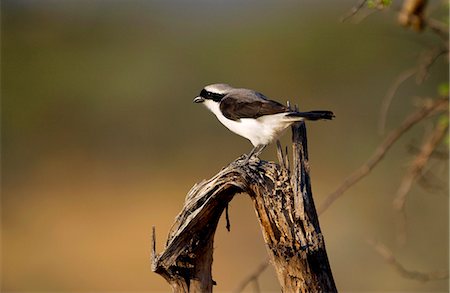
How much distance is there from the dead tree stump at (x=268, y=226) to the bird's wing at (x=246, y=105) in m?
0.67

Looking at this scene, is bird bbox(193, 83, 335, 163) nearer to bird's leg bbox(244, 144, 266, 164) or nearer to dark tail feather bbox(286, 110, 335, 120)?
bird's leg bbox(244, 144, 266, 164)

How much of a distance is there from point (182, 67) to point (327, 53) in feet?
8.87

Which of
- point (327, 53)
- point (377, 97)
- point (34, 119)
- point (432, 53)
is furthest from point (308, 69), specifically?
point (432, 53)

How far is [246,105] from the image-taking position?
416cm

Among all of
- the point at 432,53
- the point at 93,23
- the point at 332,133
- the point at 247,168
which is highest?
the point at 93,23

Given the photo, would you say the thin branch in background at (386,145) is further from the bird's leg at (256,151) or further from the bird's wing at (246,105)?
the bird's wing at (246,105)

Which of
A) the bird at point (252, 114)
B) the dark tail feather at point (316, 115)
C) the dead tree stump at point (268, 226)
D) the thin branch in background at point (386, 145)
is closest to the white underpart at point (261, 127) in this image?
the bird at point (252, 114)

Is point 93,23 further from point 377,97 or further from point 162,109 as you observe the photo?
point 377,97

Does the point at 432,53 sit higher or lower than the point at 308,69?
lower

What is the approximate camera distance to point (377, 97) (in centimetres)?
1295

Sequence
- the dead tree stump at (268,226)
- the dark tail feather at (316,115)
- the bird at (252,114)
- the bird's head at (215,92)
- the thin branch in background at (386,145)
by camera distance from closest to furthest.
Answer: the dead tree stump at (268,226) → the dark tail feather at (316,115) → the bird at (252,114) → the thin branch in background at (386,145) → the bird's head at (215,92)

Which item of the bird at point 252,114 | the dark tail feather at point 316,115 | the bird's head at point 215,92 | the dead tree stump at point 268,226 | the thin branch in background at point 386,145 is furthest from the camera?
the bird's head at point 215,92

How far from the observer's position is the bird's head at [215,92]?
169 inches

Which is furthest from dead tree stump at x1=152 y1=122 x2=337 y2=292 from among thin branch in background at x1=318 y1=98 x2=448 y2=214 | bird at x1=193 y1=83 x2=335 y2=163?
thin branch in background at x1=318 y1=98 x2=448 y2=214
